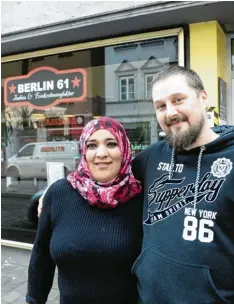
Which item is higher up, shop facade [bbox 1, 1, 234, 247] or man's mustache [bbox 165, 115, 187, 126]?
shop facade [bbox 1, 1, 234, 247]

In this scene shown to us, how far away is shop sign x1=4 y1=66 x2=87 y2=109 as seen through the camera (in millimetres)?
4801

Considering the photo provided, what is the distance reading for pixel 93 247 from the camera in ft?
5.81

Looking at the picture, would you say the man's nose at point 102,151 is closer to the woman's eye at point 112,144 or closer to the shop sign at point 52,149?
the woman's eye at point 112,144

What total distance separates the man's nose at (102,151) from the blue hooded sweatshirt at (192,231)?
0.36 metres

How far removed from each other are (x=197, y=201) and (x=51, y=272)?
3.84 ft

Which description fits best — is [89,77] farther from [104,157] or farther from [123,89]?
[104,157]

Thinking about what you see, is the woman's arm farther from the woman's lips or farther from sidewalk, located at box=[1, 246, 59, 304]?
sidewalk, located at box=[1, 246, 59, 304]

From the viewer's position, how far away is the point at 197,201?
4.73ft

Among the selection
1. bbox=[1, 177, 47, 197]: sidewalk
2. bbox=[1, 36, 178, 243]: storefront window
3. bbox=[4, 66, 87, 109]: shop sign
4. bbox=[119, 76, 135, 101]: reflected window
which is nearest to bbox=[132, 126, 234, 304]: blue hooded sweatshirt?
bbox=[1, 36, 178, 243]: storefront window

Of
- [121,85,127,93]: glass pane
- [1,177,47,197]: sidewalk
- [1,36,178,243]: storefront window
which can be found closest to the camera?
[1,36,178,243]: storefront window

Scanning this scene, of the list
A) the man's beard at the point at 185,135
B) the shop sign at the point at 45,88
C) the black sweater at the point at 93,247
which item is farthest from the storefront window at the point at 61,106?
A: the man's beard at the point at 185,135

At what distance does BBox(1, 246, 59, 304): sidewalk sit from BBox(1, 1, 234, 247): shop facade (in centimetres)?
26

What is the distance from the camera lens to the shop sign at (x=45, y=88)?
4801 mm

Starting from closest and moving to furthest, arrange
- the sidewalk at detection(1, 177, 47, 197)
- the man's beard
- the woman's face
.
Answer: the man's beard, the woman's face, the sidewalk at detection(1, 177, 47, 197)
